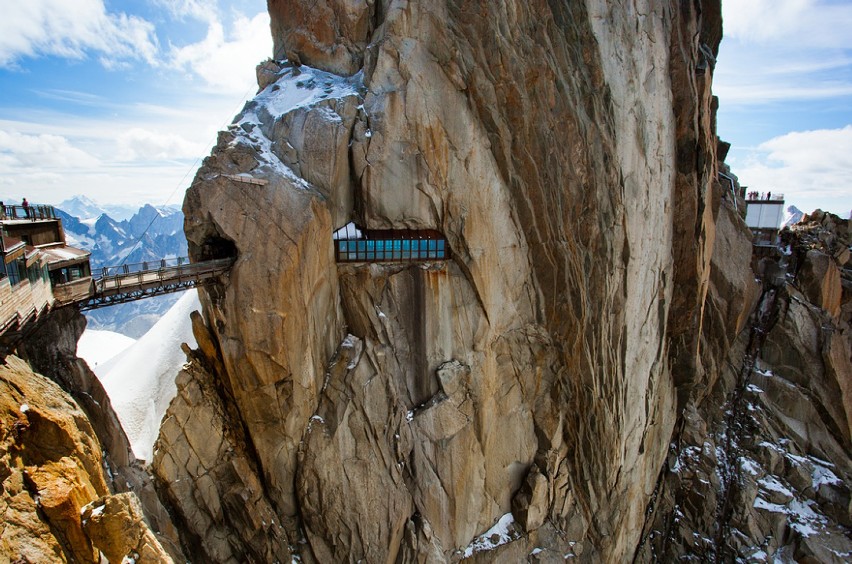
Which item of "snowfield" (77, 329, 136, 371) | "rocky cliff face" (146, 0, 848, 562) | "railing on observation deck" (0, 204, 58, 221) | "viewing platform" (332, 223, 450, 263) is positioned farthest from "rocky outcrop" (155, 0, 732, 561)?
"snowfield" (77, 329, 136, 371)

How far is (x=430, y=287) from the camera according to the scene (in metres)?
25.0

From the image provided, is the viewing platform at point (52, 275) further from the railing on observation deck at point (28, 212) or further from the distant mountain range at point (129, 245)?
the distant mountain range at point (129, 245)

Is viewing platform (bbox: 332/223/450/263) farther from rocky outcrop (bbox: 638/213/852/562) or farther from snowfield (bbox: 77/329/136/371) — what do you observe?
snowfield (bbox: 77/329/136/371)

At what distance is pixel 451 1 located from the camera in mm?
24016

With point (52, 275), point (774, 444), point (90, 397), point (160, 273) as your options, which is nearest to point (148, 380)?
point (90, 397)

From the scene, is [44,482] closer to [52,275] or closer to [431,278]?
[52,275]

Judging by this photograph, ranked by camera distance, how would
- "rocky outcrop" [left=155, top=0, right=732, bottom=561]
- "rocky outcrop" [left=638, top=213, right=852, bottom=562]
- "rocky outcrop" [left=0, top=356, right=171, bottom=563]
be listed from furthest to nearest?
"rocky outcrop" [left=638, top=213, right=852, bottom=562], "rocky outcrop" [left=155, top=0, right=732, bottom=561], "rocky outcrop" [left=0, top=356, right=171, bottom=563]

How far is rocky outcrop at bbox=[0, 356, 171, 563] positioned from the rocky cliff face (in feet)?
26.0

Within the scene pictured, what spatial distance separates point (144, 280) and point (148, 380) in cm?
1610

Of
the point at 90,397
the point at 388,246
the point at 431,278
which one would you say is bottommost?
the point at 90,397

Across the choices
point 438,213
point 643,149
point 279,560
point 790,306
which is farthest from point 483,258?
point 790,306

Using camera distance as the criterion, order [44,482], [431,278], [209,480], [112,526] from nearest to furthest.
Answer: [44,482] → [112,526] → [209,480] → [431,278]

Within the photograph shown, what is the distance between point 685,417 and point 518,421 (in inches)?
658

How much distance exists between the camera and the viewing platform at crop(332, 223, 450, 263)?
24.0m
